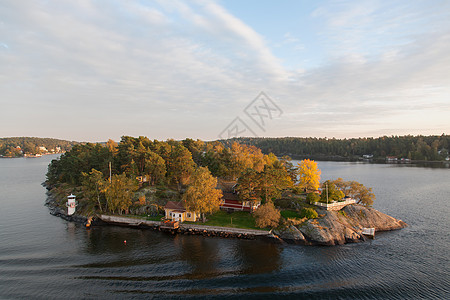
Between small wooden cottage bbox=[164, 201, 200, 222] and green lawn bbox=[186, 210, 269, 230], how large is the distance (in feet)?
6.62

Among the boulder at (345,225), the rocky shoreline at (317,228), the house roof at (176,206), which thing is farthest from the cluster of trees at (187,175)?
the boulder at (345,225)

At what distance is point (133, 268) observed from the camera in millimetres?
36094

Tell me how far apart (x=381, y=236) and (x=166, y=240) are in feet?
136

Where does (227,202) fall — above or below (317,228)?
above

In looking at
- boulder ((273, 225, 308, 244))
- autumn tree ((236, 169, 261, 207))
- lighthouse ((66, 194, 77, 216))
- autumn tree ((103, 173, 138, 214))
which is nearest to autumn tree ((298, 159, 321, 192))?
autumn tree ((236, 169, 261, 207))

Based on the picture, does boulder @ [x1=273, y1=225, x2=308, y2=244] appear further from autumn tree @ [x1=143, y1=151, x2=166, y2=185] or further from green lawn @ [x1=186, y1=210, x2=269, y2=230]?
autumn tree @ [x1=143, y1=151, x2=166, y2=185]

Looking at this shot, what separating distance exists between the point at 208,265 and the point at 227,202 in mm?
25459

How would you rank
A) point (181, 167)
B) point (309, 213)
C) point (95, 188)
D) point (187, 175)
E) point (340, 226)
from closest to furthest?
point (340, 226)
point (309, 213)
point (95, 188)
point (181, 167)
point (187, 175)

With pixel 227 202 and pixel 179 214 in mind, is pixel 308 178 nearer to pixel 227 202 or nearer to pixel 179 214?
pixel 227 202

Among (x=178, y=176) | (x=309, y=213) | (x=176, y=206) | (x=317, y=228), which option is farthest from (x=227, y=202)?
(x=317, y=228)

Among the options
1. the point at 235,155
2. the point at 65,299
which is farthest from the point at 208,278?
the point at 235,155

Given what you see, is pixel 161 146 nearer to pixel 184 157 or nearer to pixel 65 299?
pixel 184 157

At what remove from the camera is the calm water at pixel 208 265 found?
30.9 metres

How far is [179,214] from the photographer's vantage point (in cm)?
5416
